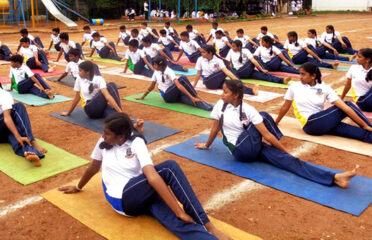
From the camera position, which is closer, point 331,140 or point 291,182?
point 291,182

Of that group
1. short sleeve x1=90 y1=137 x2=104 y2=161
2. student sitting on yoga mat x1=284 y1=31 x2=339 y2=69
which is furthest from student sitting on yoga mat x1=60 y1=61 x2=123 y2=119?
student sitting on yoga mat x1=284 y1=31 x2=339 y2=69

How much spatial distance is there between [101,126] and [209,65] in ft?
9.64

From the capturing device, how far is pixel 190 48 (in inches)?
460

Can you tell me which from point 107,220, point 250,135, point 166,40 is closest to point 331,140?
point 250,135

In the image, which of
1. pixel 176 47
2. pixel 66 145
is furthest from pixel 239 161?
pixel 176 47

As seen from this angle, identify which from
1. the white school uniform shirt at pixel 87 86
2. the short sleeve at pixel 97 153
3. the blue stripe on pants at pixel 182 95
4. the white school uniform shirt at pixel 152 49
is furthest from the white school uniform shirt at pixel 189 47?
the short sleeve at pixel 97 153

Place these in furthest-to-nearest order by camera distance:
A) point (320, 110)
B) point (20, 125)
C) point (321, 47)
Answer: point (321, 47)
point (320, 110)
point (20, 125)

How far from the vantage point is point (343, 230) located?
10.7 feet

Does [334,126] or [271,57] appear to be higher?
[271,57]

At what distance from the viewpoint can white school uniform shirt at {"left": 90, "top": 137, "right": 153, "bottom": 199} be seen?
3.17m

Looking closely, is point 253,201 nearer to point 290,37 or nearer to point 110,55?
point 290,37

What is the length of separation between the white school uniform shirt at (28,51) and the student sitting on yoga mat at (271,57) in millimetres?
5765

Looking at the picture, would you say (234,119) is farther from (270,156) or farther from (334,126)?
(334,126)

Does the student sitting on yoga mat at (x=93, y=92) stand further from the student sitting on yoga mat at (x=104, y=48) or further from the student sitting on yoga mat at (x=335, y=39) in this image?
the student sitting on yoga mat at (x=335, y=39)
